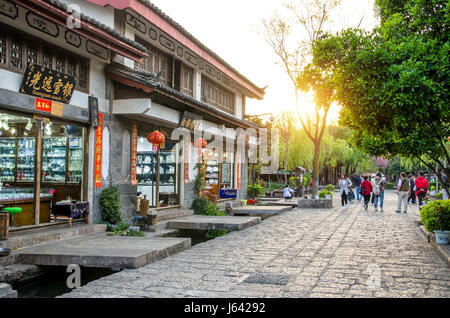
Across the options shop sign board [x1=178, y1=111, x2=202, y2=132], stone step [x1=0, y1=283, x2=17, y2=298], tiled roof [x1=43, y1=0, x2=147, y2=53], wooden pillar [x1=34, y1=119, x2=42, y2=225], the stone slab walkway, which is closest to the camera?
stone step [x1=0, y1=283, x2=17, y2=298]

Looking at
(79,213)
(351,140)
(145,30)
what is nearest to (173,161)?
(145,30)

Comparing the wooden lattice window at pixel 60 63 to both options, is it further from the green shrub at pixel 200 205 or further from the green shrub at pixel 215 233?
the green shrub at pixel 200 205

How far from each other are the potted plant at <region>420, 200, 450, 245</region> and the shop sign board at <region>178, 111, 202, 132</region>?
737 cm

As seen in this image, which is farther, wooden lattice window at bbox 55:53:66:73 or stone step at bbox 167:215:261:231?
stone step at bbox 167:215:261:231

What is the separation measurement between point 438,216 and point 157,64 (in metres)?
8.96

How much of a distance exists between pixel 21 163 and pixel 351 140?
297 inches

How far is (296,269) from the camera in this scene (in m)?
6.40

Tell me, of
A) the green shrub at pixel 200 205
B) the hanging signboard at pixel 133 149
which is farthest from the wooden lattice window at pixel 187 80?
the green shrub at pixel 200 205

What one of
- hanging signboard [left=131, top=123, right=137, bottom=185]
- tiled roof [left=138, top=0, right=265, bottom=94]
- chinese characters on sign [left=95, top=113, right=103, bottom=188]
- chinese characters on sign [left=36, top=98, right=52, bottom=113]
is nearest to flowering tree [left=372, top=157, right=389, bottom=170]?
tiled roof [left=138, top=0, right=265, bottom=94]

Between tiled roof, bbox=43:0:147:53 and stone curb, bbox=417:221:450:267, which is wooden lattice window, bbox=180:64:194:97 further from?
stone curb, bbox=417:221:450:267

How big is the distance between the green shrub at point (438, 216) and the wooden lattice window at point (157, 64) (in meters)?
7.84

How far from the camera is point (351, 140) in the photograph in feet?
31.1

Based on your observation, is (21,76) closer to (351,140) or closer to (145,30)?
(145,30)

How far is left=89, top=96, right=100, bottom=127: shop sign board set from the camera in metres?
9.24
